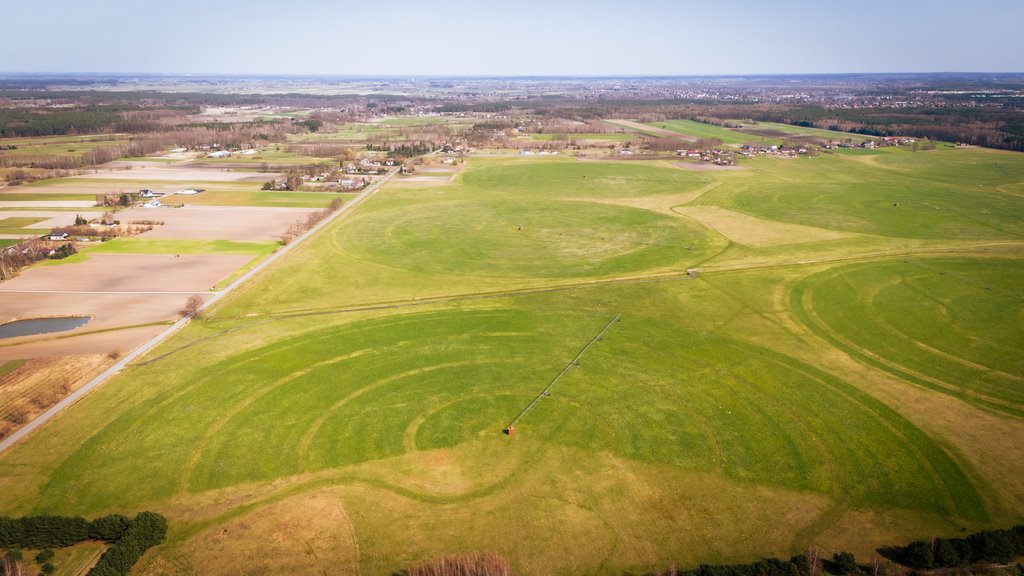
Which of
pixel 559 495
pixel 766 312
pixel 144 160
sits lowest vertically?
pixel 559 495

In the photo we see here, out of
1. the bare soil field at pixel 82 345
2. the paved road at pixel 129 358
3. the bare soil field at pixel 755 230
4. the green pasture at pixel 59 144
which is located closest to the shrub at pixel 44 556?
the paved road at pixel 129 358

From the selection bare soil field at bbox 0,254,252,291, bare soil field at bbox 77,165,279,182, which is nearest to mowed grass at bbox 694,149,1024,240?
bare soil field at bbox 0,254,252,291

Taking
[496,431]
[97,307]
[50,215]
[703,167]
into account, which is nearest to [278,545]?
[496,431]

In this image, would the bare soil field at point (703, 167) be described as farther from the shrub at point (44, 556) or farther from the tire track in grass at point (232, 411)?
the shrub at point (44, 556)

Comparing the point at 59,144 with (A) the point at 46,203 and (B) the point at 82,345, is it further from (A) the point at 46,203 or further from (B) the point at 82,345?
(B) the point at 82,345

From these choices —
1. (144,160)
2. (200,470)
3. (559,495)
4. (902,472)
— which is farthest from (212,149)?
(902,472)

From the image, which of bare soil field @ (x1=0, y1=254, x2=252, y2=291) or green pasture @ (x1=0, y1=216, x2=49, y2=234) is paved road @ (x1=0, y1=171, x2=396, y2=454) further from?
green pasture @ (x1=0, y1=216, x2=49, y2=234)

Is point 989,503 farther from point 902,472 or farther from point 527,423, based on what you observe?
point 527,423
